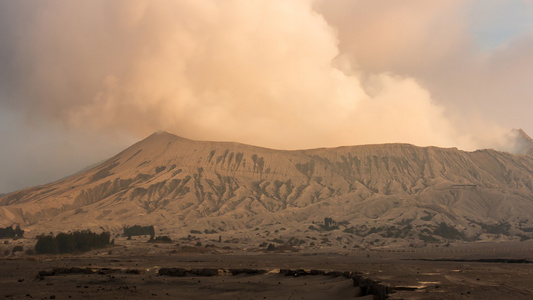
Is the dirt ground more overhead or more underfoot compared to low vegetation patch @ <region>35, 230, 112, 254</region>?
more underfoot

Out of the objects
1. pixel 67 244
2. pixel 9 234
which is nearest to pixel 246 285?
pixel 67 244

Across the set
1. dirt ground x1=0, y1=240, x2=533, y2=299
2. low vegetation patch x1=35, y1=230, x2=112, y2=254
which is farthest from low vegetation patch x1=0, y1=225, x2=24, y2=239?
dirt ground x1=0, y1=240, x2=533, y2=299

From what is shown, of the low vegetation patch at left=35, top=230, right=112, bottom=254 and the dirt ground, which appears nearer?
the dirt ground

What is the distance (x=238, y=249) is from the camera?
146625 millimetres

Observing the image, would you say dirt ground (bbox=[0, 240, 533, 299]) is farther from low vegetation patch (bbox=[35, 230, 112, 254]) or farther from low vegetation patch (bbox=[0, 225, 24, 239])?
low vegetation patch (bbox=[0, 225, 24, 239])

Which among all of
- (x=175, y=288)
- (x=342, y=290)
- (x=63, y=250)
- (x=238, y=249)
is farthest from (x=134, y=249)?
(x=342, y=290)

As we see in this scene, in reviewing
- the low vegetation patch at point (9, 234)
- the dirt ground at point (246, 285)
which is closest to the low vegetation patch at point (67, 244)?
the low vegetation patch at point (9, 234)

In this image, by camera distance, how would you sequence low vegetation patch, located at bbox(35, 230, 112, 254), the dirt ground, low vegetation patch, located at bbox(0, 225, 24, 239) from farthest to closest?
low vegetation patch, located at bbox(0, 225, 24, 239), low vegetation patch, located at bbox(35, 230, 112, 254), the dirt ground

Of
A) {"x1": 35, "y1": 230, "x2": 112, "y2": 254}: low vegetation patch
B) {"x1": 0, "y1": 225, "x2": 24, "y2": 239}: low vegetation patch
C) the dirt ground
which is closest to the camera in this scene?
the dirt ground

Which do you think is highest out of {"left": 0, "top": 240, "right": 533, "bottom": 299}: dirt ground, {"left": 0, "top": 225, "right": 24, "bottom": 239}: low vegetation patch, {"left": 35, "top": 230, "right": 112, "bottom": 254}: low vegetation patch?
{"left": 0, "top": 225, "right": 24, "bottom": 239}: low vegetation patch

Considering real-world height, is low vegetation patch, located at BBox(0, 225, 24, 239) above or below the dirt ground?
above

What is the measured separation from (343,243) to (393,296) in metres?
135

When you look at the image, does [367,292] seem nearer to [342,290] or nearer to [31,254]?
[342,290]

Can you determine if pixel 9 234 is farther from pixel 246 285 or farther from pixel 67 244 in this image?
pixel 246 285
